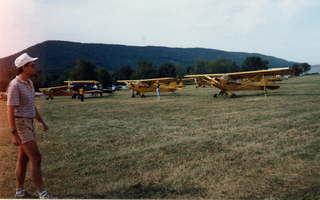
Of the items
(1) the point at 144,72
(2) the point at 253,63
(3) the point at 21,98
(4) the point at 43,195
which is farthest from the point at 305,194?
(2) the point at 253,63

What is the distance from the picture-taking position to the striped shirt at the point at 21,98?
97.0 inches

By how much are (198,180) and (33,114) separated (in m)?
2.12

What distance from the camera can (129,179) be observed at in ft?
10.9

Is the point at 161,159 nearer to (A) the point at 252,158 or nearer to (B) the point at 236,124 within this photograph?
(A) the point at 252,158

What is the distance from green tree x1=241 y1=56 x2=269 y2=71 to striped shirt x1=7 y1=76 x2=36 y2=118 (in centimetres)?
5849

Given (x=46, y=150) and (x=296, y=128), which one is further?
(x=296, y=128)

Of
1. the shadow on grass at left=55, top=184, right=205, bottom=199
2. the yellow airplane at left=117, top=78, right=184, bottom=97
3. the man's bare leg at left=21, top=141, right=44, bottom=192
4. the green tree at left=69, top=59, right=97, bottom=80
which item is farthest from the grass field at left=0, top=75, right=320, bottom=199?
the yellow airplane at left=117, top=78, right=184, bottom=97

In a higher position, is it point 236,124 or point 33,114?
point 33,114

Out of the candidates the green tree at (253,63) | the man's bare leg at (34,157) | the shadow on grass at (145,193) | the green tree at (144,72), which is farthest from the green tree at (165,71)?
the man's bare leg at (34,157)

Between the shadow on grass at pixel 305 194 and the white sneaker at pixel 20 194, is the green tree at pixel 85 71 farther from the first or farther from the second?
the shadow on grass at pixel 305 194

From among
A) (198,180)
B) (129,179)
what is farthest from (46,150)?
(198,180)

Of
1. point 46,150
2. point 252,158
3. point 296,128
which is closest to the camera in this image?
point 252,158

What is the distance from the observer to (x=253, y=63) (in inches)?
2307

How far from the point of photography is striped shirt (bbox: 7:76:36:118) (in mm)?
2465
